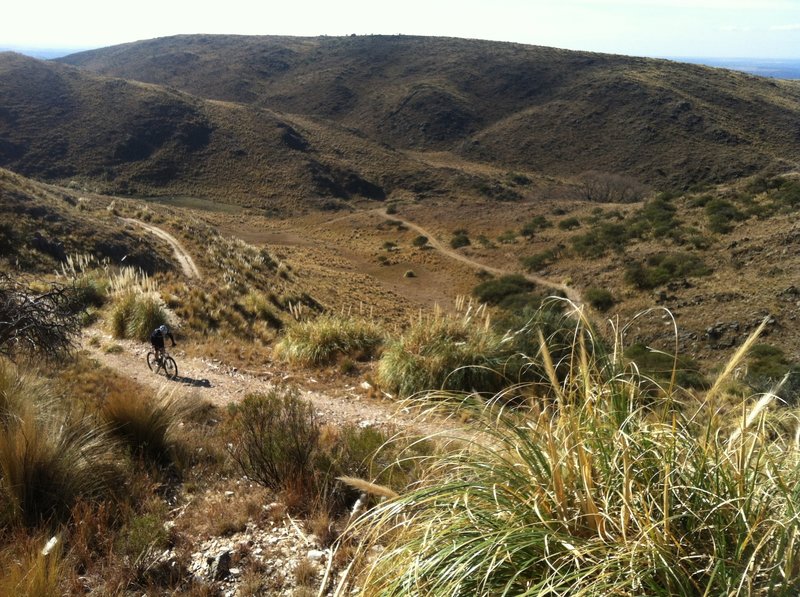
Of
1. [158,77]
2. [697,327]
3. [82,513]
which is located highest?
[158,77]

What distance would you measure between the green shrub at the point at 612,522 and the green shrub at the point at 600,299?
23.9m

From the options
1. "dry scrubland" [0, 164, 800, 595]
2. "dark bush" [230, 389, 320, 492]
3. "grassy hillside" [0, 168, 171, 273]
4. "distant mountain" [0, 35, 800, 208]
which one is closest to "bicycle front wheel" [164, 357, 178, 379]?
"dry scrubland" [0, 164, 800, 595]

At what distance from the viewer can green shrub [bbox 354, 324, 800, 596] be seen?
192 centimetres

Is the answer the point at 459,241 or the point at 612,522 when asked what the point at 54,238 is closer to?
the point at 612,522

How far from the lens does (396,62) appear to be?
11050cm

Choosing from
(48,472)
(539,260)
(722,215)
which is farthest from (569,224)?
(48,472)

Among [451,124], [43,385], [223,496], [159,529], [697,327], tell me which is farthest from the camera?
[451,124]

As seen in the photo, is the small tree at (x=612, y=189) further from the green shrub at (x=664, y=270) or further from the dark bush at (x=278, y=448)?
the dark bush at (x=278, y=448)

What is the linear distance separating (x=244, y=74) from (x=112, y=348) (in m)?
114

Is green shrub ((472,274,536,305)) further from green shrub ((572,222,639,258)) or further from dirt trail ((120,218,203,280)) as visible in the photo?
dirt trail ((120,218,203,280))

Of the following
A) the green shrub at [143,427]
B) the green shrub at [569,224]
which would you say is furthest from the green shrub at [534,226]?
the green shrub at [143,427]

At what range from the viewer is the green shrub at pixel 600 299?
2533cm

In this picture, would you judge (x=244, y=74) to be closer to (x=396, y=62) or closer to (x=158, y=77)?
(x=158, y=77)

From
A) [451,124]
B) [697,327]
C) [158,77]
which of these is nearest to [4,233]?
[697,327]
